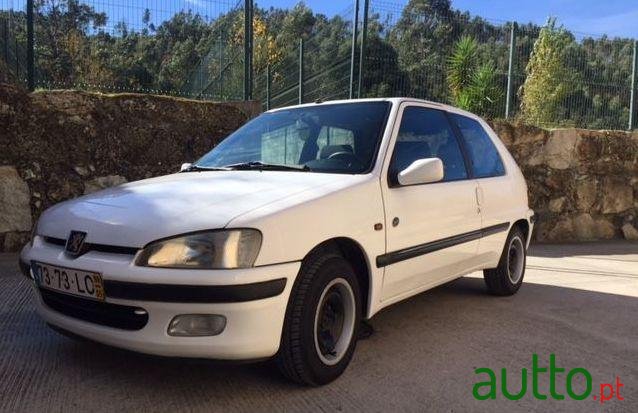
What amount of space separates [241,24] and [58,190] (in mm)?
3554

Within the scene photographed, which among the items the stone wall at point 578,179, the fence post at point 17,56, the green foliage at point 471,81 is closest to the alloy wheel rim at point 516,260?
the stone wall at point 578,179

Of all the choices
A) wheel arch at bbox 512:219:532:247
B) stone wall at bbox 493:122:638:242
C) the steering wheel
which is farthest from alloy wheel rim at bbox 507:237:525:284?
stone wall at bbox 493:122:638:242

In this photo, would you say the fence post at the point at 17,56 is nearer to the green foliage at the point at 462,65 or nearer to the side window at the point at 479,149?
the side window at the point at 479,149

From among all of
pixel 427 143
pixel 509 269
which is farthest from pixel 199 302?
pixel 509 269

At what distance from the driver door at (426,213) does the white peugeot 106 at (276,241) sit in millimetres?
13

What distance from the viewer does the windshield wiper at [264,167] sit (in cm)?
369

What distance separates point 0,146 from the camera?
6.41 meters

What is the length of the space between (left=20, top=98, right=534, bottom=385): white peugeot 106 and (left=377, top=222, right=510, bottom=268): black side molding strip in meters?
0.01

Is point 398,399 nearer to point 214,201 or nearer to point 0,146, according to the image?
point 214,201

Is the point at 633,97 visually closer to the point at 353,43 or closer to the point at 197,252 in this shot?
the point at 353,43

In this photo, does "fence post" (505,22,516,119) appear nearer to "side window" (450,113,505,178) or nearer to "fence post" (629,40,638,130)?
"fence post" (629,40,638,130)

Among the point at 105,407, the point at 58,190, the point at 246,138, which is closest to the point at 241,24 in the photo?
the point at 58,190

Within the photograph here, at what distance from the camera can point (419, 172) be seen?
357cm

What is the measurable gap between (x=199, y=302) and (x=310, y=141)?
179 cm
